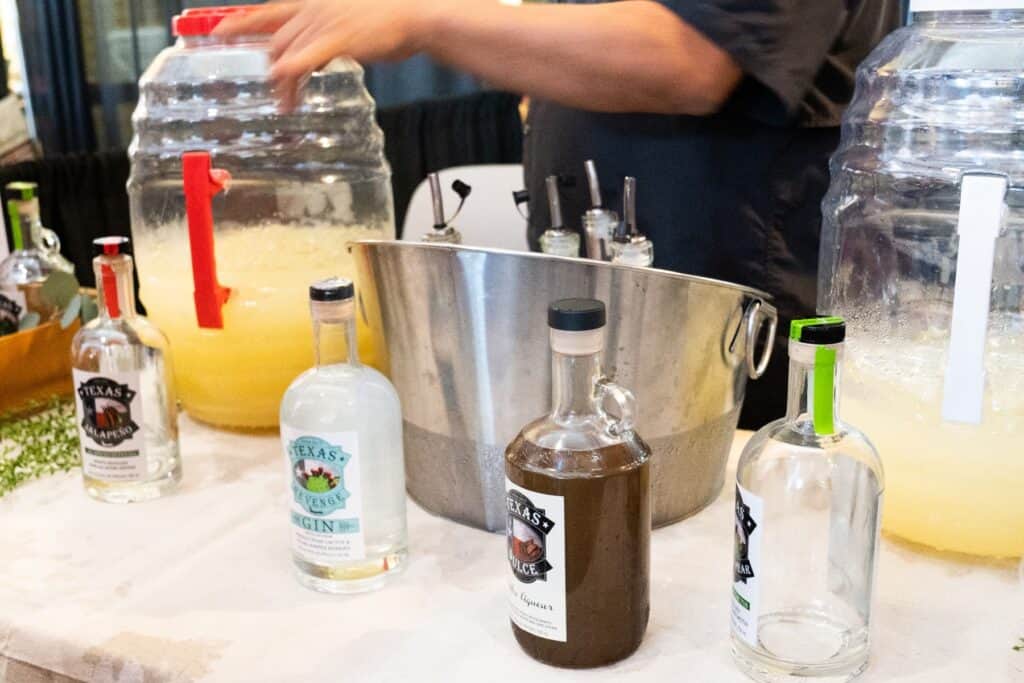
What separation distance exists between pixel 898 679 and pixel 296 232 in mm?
774

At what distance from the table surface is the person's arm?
0.43 meters

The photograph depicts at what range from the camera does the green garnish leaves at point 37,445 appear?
3.35 ft

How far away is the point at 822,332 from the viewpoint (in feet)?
2.05

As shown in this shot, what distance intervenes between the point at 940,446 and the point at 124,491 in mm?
693

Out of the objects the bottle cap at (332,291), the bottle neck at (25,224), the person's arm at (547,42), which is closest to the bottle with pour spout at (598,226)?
the person's arm at (547,42)

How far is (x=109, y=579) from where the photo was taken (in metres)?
0.83

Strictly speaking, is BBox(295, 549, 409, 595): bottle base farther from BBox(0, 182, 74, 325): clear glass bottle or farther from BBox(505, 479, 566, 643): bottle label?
BBox(0, 182, 74, 325): clear glass bottle

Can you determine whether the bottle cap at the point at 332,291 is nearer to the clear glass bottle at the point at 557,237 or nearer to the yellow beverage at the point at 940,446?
the clear glass bottle at the point at 557,237

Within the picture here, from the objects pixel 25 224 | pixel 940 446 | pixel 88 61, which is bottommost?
pixel 940 446

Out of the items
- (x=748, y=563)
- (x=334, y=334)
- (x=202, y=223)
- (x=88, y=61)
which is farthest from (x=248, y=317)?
(x=88, y=61)

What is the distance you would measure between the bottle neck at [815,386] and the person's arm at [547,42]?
0.51 metres

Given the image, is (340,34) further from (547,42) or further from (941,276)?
(941,276)

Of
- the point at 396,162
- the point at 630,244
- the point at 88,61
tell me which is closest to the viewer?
the point at 630,244

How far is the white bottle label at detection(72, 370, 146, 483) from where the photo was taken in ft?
3.12
